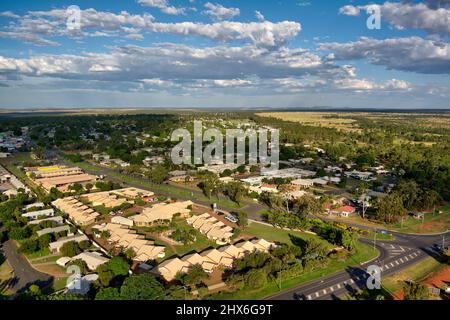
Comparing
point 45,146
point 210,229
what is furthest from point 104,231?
point 45,146

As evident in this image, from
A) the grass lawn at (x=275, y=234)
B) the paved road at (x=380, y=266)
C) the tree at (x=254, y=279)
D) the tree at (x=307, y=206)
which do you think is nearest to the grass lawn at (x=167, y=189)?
the tree at (x=307, y=206)

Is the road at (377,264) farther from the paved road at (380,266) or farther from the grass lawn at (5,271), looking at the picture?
the grass lawn at (5,271)

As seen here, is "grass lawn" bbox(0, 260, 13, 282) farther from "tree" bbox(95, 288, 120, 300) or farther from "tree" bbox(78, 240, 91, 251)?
"tree" bbox(95, 288, 120, 300)

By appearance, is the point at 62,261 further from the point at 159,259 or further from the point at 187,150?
the point at 187,150

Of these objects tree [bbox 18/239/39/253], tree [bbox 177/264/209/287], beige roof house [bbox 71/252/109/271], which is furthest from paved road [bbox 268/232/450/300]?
tree [bbox 18/239/39/253]

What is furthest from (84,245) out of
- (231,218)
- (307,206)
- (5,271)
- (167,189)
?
(167,189)

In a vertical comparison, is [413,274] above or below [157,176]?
below

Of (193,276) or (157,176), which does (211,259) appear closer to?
(193,276)
